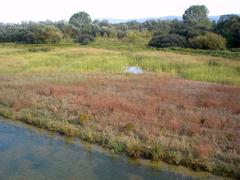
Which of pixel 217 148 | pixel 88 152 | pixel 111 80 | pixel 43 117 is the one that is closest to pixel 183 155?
pixel 217 148

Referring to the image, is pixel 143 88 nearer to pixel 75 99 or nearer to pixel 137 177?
pixel 75 99

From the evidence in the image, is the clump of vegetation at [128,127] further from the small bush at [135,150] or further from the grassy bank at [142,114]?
the small bush at [135,150]

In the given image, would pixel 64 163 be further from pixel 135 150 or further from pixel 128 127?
pixel 128 127

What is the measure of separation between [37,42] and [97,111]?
6083 cm

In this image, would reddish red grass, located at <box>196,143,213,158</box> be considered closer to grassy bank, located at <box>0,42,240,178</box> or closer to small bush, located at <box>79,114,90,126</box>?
grassy bank, located at <box>0,42,240,178</box>

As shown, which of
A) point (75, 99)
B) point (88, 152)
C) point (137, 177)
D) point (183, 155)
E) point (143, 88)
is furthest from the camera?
point (143, 88)

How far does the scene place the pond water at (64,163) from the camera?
34.4 feet

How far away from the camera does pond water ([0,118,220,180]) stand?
1048cm

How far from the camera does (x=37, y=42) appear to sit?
241 feet

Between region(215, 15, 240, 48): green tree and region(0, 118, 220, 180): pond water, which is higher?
region(215, 15, 240, 48): green tree

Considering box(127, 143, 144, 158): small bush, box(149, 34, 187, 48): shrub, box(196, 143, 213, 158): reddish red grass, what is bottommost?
box(127, 143, 144, 158): small bush

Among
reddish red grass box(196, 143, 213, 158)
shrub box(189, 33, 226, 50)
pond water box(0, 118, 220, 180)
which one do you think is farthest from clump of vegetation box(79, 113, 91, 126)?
shrub box(189, 33, 226, 50)

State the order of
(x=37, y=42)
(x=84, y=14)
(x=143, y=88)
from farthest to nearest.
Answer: (x=84, y=14), (x=37, y=42), (x=143, y=88)

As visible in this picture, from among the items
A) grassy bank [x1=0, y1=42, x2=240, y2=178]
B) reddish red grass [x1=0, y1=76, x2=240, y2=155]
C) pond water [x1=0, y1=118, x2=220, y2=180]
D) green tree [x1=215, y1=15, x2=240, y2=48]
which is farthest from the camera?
green tree [x1=215, y1=15, x2=240, y2=48]
